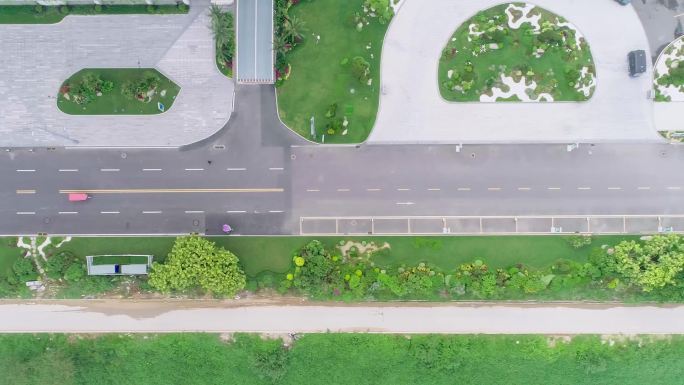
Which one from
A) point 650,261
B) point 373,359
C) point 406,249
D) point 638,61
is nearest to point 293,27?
point 406,249

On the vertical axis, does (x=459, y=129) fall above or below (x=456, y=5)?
below

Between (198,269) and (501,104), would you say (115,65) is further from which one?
(501,104)

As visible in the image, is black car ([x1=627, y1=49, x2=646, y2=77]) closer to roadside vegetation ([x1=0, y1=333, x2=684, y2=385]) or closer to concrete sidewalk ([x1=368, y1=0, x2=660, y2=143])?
concrete sidewalk ([x1=368, y1=0, x2=660, y2=143])

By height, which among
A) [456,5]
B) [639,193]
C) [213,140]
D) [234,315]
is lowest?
[234,315]

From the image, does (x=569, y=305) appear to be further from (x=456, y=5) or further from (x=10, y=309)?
(x=10, y=309)

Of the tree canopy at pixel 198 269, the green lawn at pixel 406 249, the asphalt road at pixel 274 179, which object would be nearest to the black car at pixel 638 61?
the asphalt road at pixel 274 179

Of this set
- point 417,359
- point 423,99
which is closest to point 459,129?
point 423,99
